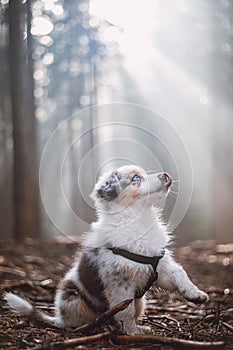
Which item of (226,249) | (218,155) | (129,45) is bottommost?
(226,249)

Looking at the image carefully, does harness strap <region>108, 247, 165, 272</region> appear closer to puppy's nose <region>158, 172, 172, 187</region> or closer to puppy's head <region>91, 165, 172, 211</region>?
puppy's head <region>91, 165, 172, 211</region>

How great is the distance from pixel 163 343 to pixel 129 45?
3.72m

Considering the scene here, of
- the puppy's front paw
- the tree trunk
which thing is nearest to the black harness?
the puppy's front paw

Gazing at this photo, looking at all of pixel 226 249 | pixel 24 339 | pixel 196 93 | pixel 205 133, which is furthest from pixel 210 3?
pixel 24 339

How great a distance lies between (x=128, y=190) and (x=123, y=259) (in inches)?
13.9

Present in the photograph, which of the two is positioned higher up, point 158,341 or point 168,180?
point 168,180

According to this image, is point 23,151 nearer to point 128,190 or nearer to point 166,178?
point 128,190

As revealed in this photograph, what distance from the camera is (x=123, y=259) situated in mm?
2607

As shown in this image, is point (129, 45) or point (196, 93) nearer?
point (129, 45)

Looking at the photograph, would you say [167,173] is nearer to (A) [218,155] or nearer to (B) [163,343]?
(B) [163,343]

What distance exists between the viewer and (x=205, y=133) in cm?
1075

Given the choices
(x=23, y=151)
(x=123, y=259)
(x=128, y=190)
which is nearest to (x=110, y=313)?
(x=123, y=259)

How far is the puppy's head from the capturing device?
104 inches

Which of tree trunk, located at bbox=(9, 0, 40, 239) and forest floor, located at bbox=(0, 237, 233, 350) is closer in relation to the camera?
forest floor, located at bbox=(0, 237, 233, 350)
